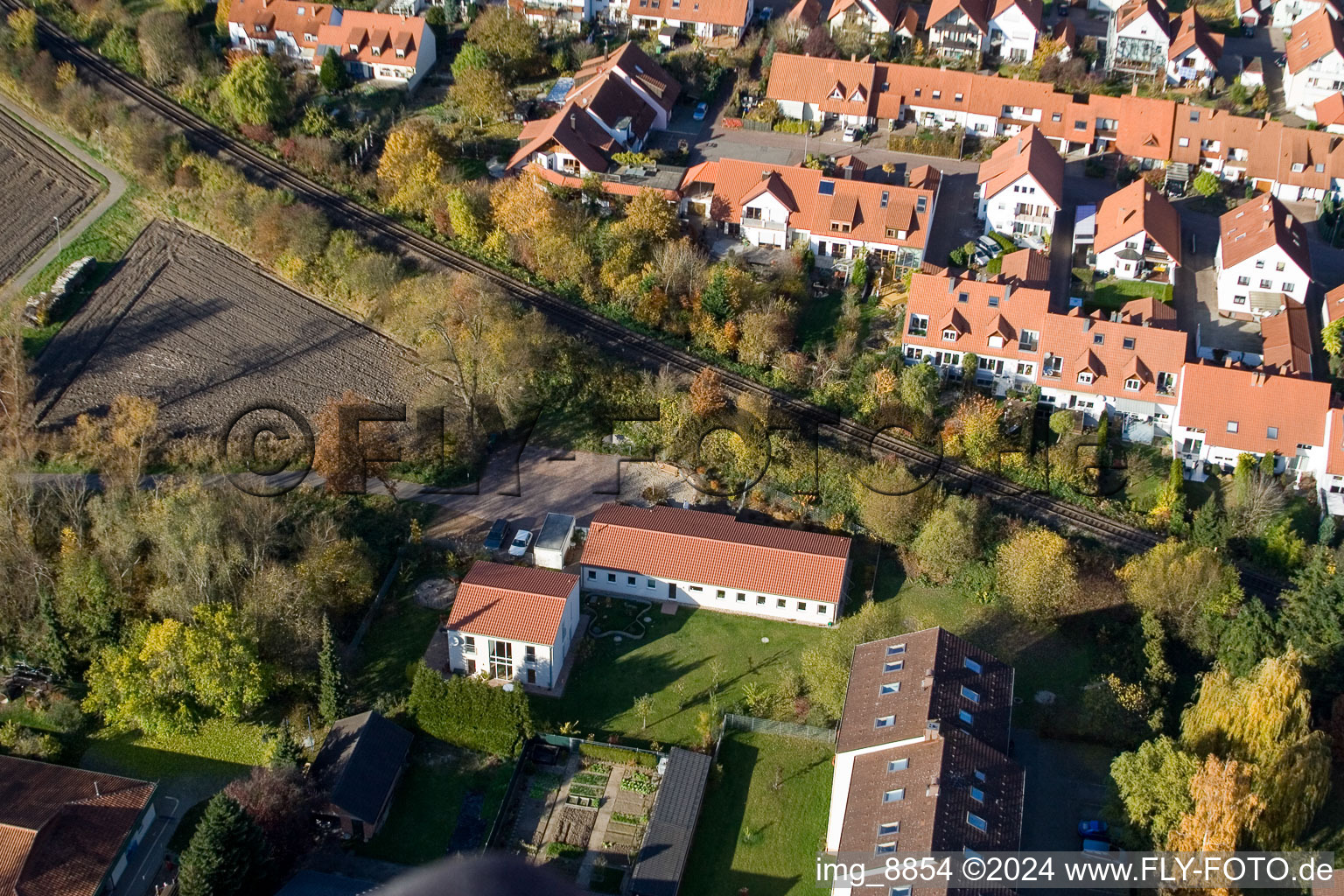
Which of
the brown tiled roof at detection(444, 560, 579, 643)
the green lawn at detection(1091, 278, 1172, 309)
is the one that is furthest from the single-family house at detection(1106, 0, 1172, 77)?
the brown tiled roof at detection(444, 560, 579, 643)

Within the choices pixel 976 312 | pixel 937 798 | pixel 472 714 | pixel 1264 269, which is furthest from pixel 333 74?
pixel 937 798

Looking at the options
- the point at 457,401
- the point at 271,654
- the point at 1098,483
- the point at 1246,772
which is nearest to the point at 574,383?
the point at 457,401

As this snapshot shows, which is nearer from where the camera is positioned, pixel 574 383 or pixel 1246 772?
pixel 1246 772

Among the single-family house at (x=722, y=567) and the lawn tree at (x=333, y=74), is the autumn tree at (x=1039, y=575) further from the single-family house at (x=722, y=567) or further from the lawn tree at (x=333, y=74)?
the lawn tree at (x=333, y=74)

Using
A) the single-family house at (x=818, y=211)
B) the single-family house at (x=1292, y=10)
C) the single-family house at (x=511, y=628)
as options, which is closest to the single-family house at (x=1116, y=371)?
the single-family house at (x=818, y=211)

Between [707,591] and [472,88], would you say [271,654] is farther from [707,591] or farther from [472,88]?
[472,88]
